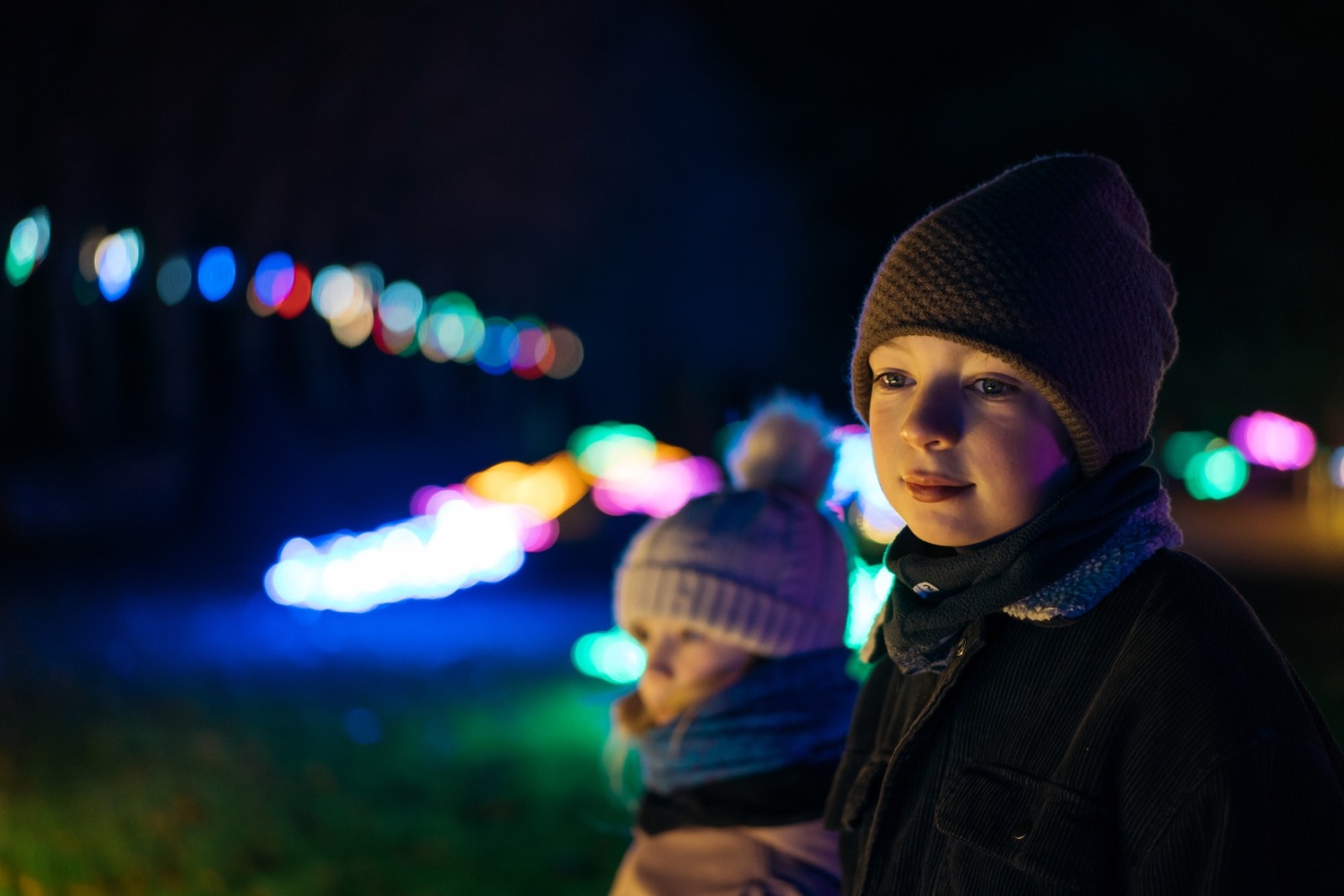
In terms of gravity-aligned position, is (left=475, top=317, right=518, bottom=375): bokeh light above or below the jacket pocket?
above

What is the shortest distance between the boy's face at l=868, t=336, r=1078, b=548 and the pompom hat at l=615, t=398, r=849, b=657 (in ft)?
3.49

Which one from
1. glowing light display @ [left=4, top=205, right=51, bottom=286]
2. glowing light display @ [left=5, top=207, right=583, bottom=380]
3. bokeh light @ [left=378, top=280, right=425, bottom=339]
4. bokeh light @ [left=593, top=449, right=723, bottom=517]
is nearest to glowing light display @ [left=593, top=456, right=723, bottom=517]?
bokeh light @ [left=593, top=449, right=723, bottom=517]

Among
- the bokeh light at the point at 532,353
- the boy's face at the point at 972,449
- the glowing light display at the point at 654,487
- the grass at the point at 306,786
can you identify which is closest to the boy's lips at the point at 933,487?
the boy's face at the point at 972,449

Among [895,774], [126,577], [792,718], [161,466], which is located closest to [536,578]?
[126,577]

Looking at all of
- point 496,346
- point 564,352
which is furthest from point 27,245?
point 564,352

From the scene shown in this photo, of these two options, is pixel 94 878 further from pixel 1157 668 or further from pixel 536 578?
pixel 536 578

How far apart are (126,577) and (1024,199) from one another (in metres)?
14.3

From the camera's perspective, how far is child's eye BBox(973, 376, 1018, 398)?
4.99ft

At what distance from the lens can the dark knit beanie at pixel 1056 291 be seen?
4.89 feet

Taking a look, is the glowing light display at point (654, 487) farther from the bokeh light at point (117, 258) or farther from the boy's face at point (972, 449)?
the boy's face at point (972, 449)

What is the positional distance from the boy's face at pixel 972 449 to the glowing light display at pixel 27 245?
53.4ft

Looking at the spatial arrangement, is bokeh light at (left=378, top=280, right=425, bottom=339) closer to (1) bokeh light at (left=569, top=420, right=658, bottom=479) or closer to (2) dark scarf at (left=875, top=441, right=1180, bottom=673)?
(1) bokeh light at (left=569, top=420, right=658, bottom=479)

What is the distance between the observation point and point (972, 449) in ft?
5.01

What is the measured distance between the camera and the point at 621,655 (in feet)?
29.0
